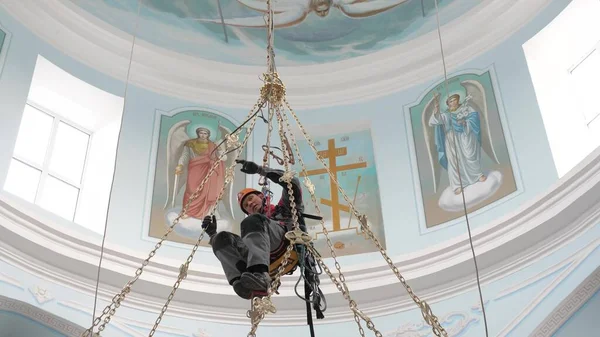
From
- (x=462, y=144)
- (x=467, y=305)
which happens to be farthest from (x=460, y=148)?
(x=467, y=305)

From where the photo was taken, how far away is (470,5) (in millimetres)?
12750

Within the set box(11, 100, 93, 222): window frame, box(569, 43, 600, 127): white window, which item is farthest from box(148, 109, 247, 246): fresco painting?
box(569, 43, 600, 127): white window

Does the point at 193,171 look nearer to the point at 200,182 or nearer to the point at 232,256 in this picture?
the point at 200,182

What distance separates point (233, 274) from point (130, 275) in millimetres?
3840

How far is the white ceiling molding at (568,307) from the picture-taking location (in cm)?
935

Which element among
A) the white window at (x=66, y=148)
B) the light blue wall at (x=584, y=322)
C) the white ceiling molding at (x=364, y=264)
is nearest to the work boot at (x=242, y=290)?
the white ceiling molding at (x=364, y=264)

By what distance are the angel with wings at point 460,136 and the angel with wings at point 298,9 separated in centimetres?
189

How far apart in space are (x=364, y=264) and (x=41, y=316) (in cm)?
378

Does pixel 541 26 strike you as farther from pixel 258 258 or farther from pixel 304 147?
pixel 258 258

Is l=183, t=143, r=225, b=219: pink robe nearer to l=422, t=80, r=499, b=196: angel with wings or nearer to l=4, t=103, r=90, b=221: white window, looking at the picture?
l=4, t=103, r=90, b=221: white window

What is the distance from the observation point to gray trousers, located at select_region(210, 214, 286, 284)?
6.77 metres

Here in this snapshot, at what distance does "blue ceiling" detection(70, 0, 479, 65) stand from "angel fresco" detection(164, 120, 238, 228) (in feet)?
4.52

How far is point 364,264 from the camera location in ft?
36.3

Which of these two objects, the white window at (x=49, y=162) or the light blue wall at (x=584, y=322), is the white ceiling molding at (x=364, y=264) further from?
the white window at (x=49, y=162)
